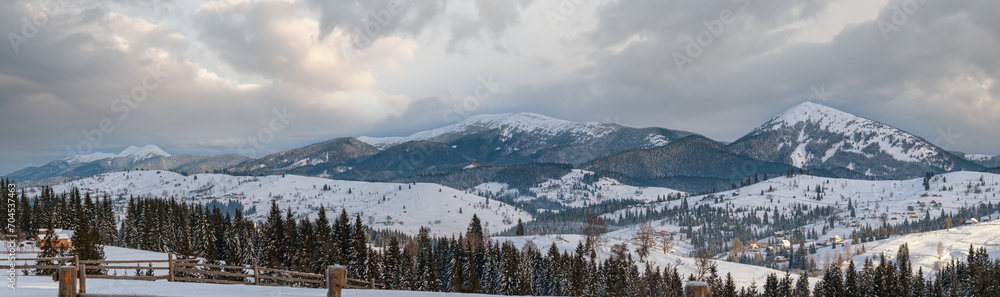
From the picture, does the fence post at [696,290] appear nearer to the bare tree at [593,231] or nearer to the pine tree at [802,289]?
the pine tree at [802,289]

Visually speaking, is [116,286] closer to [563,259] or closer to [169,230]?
[563,259]

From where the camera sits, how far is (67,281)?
1333 centimetres

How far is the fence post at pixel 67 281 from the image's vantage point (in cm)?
1330

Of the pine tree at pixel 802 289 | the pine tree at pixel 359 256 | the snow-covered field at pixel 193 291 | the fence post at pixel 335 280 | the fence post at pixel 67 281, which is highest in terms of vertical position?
the fence post at pixel 67 281

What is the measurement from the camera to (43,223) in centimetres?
10506

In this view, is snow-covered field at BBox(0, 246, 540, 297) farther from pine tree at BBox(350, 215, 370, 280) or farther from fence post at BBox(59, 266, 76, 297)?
pine tree at BBox(350, 215, 370, 280)

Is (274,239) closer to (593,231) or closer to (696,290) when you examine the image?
(696,290)

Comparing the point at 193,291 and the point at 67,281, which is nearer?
the point at 67,281

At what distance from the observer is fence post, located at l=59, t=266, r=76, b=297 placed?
1330 cm

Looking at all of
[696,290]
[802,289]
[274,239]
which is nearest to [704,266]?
[802,289]

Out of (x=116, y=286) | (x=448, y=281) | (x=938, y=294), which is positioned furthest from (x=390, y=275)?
(x=938, y=294)

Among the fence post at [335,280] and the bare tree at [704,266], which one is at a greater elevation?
the fence post at [335,280]

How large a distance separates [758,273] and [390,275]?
134m

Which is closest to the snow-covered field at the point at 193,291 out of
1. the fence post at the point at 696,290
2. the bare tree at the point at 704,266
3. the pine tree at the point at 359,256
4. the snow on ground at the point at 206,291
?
the snow on ground at the point at 206,291
